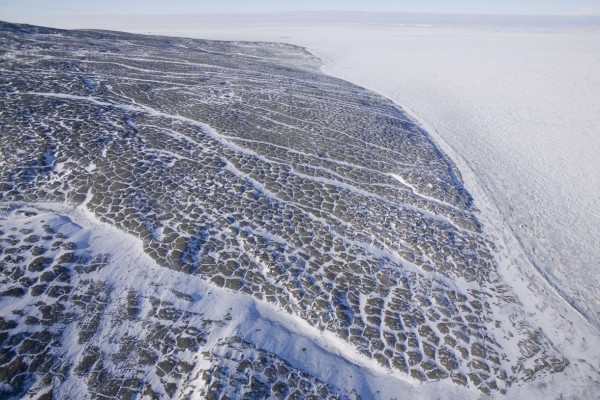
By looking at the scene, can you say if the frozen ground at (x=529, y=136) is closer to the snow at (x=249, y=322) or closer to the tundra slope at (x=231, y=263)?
the tundra slope at (x=231, y=263)

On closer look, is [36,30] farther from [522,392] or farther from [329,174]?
[522,392]

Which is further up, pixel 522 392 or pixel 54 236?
pixel 54 236

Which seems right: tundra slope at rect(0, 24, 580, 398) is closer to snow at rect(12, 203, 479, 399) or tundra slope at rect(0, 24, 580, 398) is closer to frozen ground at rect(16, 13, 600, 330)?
snow at rect(12, 203, 479, 399)

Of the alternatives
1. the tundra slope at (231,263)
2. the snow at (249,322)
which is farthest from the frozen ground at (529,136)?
the snow at (249,322)

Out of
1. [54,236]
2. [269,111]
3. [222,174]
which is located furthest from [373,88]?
[54,236]

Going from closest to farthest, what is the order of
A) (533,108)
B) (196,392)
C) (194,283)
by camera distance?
1. (196,392)
2. (194,283)
3. (533,108)

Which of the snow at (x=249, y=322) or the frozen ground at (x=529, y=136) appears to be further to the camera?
the frozen ground at (x=529, y=136)

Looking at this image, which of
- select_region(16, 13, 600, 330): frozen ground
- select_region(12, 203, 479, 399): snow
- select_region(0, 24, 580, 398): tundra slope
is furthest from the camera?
select_region(16, 13, 600, 330): frozen ground

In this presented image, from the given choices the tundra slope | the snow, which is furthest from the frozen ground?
the snow
